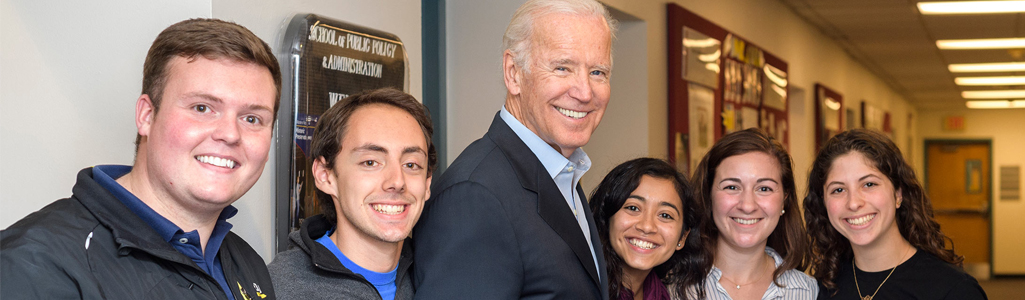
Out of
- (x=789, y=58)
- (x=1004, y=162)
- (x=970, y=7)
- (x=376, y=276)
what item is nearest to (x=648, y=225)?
(x=376, y=276)

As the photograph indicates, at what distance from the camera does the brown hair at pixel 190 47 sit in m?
1.39

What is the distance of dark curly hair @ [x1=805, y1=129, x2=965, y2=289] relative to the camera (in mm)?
2557

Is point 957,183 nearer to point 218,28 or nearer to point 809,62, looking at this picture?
point 809,62

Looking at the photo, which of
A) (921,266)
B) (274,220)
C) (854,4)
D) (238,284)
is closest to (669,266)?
(921,266)

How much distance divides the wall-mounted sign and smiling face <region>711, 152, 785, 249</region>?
121 cm

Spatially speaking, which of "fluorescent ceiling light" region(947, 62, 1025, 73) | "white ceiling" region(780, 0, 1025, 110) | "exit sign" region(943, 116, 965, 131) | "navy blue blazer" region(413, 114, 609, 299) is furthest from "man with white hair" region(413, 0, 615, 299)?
"exit sign" region(943, 116, 965, 131)

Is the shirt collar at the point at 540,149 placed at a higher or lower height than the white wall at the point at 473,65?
lower

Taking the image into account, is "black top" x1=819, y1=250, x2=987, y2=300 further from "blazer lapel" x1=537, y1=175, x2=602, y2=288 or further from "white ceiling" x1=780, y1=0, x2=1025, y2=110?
"white ceiling" x1=780, y1=0, x2=1025, y2=110

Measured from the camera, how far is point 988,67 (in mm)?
9344

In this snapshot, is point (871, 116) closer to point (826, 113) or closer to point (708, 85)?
point (826, 113)

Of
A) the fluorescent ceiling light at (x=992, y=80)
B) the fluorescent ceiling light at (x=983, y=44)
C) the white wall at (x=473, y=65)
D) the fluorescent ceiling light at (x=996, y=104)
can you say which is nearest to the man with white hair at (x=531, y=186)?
the white wall at (x=473, y=65)

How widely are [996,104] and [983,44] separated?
6.40 m

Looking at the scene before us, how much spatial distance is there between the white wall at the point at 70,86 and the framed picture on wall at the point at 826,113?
658cm

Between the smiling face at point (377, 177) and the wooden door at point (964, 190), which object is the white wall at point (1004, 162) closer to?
the wooden door at point (964, 190)
